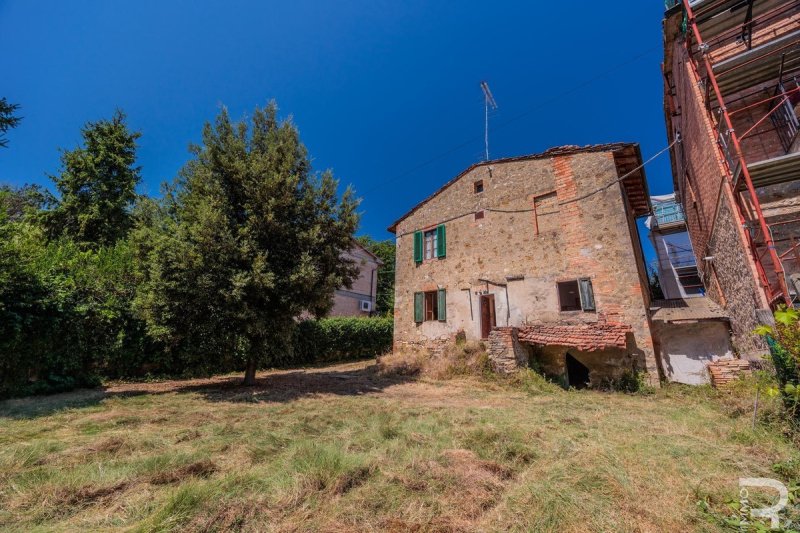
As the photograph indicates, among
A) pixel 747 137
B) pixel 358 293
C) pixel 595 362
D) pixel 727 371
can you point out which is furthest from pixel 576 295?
pixel 358 293

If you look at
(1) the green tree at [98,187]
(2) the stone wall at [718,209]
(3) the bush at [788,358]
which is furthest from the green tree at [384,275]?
(3) the bush at [788,358]

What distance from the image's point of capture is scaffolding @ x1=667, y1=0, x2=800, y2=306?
605 cm

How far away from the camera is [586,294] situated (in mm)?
9945

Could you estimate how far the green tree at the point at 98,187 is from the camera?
1497cm

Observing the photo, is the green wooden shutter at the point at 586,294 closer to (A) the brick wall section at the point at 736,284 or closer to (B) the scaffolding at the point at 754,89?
(A) the brick wall section at the point at 736,284

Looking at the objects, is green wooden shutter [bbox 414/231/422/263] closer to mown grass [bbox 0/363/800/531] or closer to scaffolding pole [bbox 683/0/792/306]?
mown grass [bbox 0/363/800/531]

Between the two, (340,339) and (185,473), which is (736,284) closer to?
(185,473)

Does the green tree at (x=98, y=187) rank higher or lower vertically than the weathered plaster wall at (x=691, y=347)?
higher

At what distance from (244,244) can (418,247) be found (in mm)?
7938

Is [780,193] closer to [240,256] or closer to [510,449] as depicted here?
[510,449]

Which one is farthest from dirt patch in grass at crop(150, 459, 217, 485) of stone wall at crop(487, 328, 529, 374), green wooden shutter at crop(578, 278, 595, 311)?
green wooden shutter at crop(578, 278, 595, 311)

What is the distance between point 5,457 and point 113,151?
18145mm

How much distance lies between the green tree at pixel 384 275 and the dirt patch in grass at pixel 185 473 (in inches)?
935

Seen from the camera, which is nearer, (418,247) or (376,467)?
(376,467)
